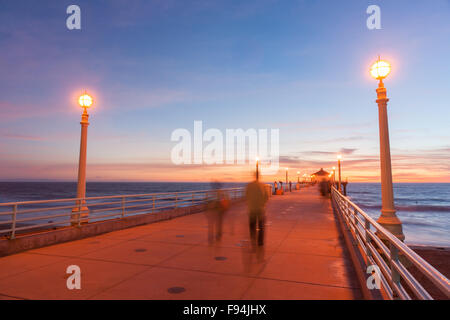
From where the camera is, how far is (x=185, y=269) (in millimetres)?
5312

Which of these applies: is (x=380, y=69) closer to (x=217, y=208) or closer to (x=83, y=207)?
(x=217, y=208)

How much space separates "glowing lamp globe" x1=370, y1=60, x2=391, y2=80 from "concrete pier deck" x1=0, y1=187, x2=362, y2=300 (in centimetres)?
568

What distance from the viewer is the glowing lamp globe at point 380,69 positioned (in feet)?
29.6

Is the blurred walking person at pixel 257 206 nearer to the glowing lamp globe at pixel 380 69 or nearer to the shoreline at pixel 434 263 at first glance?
the glowing lamp globe at pixel 380 69

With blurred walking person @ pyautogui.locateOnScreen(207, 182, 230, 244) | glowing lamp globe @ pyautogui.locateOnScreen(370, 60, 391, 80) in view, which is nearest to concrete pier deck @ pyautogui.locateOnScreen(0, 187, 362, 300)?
blurred walking person @ pyautogui.locateOnScreen(207, 182, 230, 244)

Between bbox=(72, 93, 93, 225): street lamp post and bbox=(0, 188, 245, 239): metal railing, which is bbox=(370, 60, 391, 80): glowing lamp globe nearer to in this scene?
bbox=(0, 188, 245, 239): metal railing

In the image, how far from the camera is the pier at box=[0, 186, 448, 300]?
4043mm

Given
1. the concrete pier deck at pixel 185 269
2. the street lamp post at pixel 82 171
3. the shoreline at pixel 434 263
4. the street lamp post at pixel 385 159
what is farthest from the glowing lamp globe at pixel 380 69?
the street lamp post at pixel 82 171

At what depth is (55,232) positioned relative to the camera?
748 centimetres

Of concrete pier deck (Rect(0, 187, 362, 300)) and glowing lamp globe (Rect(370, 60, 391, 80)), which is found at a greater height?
glowing lamp globe (Rect(370, 60, 391, 80))

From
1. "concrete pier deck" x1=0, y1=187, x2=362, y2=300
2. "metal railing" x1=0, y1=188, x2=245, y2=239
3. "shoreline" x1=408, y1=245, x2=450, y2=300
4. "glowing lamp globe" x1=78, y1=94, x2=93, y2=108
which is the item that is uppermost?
"glowing lamp globe" x1=78, y1=94, x2=93, y2=108

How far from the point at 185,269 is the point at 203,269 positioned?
1.20 feet
